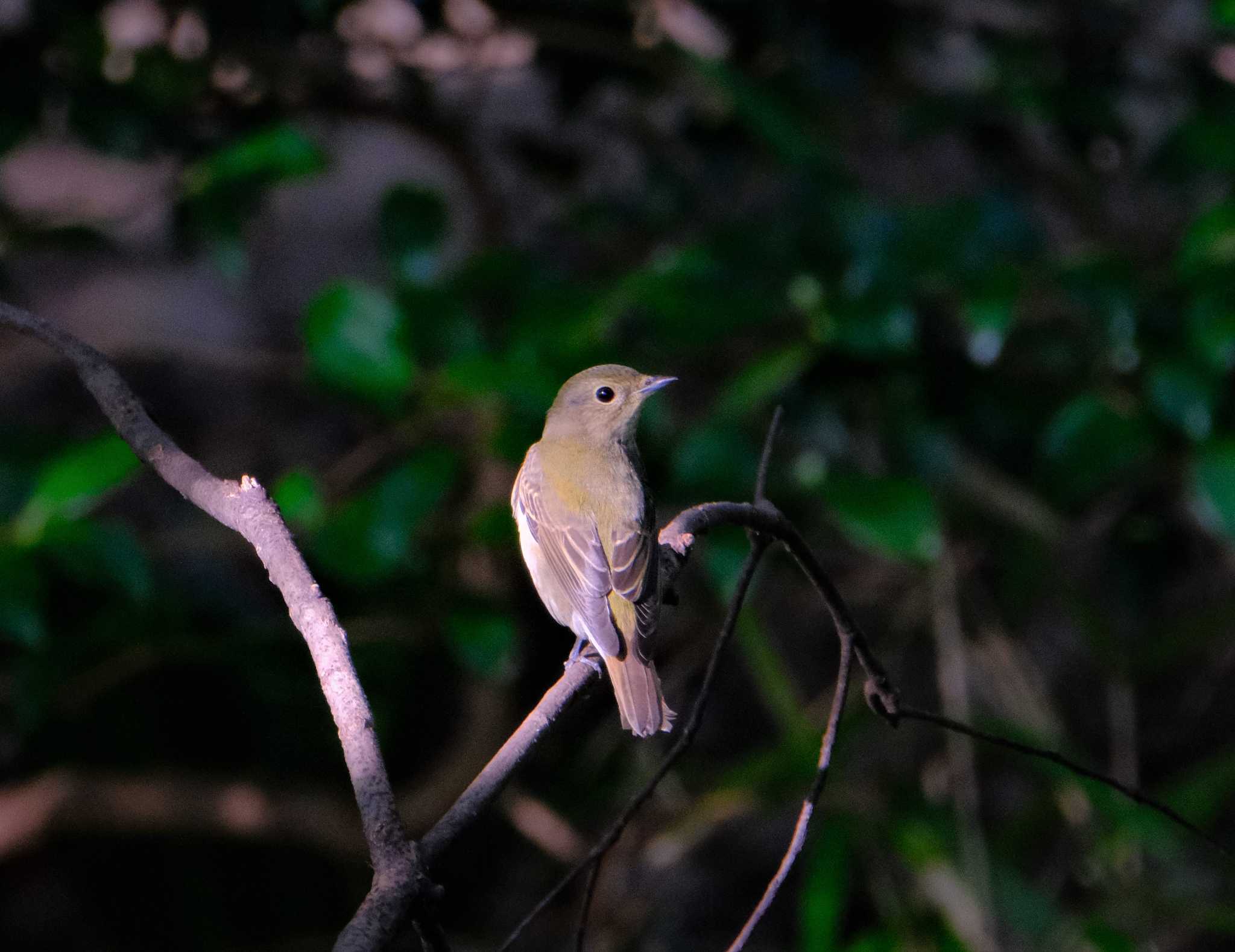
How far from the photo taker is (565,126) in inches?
217

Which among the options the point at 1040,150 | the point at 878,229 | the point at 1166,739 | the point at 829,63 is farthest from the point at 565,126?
the point at 1166,739

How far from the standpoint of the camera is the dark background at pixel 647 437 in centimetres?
329

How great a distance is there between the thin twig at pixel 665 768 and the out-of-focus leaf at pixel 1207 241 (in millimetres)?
2022

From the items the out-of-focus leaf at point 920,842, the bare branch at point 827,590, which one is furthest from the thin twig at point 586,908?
the out-of-focus leaf at point 920,842

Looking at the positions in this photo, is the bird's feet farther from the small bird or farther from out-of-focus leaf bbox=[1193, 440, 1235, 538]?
out-of-focus leaf bbox=[1193, 440, 1235, 538]

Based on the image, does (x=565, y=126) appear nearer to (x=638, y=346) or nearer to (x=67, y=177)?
(x=638, y=346)

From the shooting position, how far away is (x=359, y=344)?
3.23 metres

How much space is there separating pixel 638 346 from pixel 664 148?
1.56m

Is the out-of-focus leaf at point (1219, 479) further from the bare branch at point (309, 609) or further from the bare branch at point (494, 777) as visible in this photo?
the bare branch at point (309, 609)

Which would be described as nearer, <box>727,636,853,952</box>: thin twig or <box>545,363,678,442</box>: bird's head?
<box>727,636,853,952</box>: thin twig

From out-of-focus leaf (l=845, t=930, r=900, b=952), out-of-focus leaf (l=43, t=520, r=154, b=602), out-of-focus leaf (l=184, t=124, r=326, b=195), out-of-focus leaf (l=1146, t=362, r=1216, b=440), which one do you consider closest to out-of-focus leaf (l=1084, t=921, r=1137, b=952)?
out-of-focus leaf (l=845, t=930, r=900, b=952)

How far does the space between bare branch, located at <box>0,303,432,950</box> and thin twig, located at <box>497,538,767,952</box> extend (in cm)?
18

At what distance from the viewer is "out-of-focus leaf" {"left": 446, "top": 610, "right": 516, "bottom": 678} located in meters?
3.31

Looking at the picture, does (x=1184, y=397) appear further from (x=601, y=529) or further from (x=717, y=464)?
(x=601, y=529)
